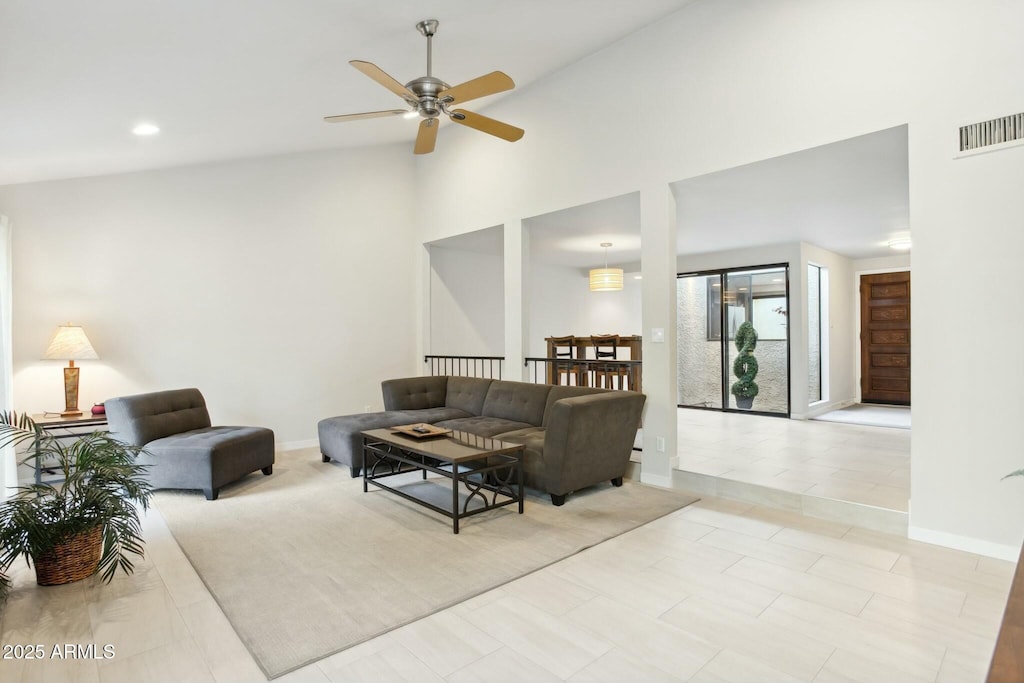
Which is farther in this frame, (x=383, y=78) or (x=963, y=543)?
(x=383, y=78)

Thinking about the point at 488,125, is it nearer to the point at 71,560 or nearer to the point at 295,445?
the point at 71,560

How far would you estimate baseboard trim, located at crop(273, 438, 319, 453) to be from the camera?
6090 mm

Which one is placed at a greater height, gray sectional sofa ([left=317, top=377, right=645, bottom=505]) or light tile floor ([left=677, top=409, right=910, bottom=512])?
gray sectional sofa ([left=317, top=377, right=645, bottom=505])

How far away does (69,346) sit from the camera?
473 centimetres

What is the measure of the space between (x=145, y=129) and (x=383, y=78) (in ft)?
7.84

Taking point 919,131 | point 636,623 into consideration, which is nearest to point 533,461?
point 636,623

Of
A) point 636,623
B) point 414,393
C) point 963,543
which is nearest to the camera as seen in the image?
point 636,623

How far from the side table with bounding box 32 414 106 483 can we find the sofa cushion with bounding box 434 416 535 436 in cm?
302

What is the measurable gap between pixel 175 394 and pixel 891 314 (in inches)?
385

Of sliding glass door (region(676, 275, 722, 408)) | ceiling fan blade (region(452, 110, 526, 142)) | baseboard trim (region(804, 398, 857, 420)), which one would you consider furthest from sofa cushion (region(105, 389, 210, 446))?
baseboard trim (region(804, 398, 857, 420))

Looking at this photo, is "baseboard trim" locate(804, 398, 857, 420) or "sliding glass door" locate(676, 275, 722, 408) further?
"sliding glass door" locate(676, 275, 722, 408)

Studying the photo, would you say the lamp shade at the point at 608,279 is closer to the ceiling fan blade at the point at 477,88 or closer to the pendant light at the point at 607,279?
the pendant light at the point at 607,279

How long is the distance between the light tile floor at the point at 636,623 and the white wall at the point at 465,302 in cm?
474

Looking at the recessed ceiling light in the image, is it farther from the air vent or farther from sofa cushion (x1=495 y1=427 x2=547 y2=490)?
the air vent
